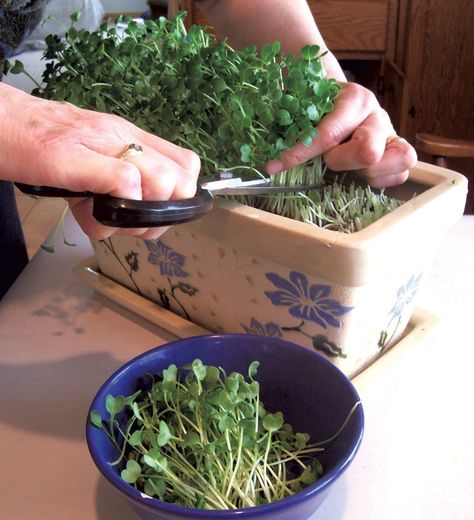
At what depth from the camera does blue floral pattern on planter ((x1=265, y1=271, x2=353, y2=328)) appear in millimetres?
479

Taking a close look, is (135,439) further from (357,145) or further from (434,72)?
(434,72)

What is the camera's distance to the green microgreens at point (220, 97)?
0.51 meters

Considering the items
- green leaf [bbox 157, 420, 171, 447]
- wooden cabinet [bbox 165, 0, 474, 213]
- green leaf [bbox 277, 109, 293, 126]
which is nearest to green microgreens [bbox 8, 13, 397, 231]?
green leaf [bbox 277, 109, 293, 126]

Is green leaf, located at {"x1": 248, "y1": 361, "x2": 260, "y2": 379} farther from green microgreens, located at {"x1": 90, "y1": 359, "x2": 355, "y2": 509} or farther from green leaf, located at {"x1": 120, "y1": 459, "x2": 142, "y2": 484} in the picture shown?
green leaf, located at {"x1": 120, "y1": 459, "x2": 142, "y2": 484}

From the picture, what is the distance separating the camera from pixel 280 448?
442 mm

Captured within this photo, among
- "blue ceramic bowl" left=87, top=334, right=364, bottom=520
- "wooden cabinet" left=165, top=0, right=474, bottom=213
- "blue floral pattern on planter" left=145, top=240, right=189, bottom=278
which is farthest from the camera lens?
"wooden cabinet" left=165, top=0, right=474, bottom=213

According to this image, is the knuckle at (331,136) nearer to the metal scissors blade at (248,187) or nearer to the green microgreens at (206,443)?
the metal scissors blade at (248,187)

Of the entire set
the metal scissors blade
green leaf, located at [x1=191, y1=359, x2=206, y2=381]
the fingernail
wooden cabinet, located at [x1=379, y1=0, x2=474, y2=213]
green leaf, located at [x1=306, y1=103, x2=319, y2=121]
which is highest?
green leaf, located at [x1=306, y1=103, x2=319, y2=121]

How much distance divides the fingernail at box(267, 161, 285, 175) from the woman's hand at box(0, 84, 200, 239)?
0.31 feet

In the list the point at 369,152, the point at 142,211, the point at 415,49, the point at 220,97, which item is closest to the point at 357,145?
the point at 369,152

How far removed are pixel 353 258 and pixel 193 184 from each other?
13 cm

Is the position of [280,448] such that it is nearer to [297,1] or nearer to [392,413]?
[392,413]

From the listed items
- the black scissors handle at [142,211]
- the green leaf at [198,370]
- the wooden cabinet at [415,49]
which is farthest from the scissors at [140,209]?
the wooden cabinet at [415,49]

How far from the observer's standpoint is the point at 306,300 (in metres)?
0.49
